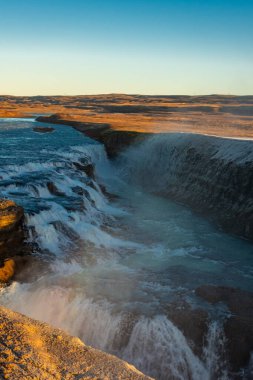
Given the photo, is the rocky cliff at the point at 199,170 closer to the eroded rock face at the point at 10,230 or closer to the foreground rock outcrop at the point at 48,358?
the eroded rock face at the point at 10,230

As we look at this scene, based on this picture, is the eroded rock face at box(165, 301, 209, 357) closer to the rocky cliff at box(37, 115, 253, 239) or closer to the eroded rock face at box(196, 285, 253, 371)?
the eroded rock face at box(196, 285, 253, 371)

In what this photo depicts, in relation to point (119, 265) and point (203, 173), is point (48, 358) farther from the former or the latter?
point (203, 173)

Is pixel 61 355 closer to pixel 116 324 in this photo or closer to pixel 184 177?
pixel 116 324

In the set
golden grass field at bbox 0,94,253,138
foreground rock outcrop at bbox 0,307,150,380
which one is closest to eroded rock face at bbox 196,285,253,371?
foreground rock outcrop at bbox 0,307,150,380

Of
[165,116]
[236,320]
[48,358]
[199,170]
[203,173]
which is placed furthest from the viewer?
[165,116]

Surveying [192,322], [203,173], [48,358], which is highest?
[48,358]

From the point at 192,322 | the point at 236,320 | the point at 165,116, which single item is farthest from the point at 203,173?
the point at 165,116
